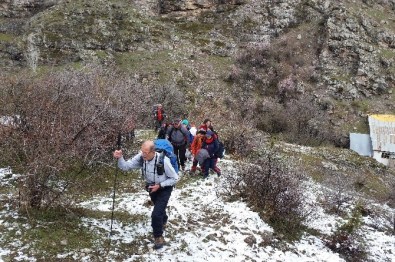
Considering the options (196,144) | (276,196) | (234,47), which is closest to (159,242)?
(276,196)

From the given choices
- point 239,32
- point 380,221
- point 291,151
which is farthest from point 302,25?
point 380,221

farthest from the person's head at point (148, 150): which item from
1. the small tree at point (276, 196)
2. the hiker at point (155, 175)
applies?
the small tree at point (276, 196)

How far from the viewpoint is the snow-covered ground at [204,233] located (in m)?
7.62

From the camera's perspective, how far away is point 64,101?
448 inches

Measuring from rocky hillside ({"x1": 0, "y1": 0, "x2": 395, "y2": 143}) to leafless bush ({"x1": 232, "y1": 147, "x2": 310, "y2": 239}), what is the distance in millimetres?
24850

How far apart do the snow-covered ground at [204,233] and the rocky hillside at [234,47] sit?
994 inches

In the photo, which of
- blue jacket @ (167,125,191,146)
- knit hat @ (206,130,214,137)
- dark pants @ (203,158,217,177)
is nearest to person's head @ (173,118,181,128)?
blue jacket @ (167,125,191,146)

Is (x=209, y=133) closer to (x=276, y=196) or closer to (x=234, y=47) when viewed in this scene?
(x=276, y=196)

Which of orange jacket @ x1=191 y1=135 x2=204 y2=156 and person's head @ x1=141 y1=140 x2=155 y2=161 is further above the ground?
person's head @ x1=141 y1=140 x2=155 y2=161

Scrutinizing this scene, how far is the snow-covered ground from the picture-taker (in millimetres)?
7617

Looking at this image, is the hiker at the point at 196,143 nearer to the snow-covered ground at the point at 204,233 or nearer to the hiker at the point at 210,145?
the hiker at the point at 210,145

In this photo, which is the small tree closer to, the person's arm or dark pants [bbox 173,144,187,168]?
dark pants [bbox 173,144,187,168]

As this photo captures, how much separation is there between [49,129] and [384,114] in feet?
129

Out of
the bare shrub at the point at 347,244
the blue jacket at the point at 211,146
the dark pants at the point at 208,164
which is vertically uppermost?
the blue jacket at the point at 211,146
